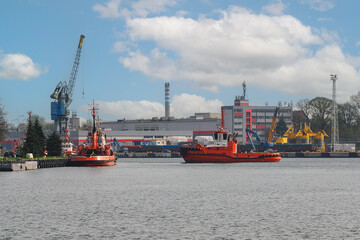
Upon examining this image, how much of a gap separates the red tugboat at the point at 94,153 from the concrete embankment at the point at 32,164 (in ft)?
11.7

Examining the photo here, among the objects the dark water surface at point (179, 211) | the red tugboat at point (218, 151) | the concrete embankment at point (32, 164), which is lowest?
the dark water surface at point (179, 211)

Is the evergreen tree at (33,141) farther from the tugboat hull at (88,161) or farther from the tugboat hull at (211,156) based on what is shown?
the tugboat hull at (211,156)

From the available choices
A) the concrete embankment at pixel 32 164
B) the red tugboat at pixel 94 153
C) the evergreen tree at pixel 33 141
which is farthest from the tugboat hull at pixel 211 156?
the evergreen tree at pixel 33 141

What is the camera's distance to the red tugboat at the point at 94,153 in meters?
122

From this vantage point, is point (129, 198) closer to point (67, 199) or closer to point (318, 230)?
point (67, 199)

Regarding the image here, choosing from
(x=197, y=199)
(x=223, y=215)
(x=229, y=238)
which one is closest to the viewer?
(x=229, y=238)

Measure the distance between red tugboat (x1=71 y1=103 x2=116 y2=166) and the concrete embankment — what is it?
356 cm

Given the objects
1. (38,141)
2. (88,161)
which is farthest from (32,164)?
(88,161)

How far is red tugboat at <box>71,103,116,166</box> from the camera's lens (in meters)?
122

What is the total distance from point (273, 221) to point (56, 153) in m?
101

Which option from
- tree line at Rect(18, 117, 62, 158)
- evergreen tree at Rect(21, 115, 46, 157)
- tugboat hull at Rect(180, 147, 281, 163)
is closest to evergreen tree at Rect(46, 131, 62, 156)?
tree line at Rect(18, 117, 62, 158)

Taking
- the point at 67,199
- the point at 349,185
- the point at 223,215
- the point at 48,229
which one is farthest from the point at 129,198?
the point at 349,185

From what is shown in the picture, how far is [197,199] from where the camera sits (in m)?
56.6

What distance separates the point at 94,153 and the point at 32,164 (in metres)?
21.3
